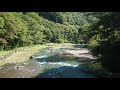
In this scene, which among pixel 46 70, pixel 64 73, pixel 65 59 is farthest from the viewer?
pixel 65 59

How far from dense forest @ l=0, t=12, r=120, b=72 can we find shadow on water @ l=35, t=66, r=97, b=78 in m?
1.15

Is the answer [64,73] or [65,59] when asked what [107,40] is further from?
[65,59]

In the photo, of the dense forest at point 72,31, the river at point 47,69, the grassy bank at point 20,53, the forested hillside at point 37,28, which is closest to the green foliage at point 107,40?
the dense forest at point 72,31

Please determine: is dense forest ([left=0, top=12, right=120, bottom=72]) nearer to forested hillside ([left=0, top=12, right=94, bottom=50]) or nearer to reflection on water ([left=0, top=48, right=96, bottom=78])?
forested hillside ([left=0, top=12, right=94, bottom=50])

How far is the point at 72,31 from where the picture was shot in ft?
38.4

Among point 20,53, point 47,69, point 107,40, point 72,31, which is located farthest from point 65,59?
point 107,40

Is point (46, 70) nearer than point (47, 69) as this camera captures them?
Yes

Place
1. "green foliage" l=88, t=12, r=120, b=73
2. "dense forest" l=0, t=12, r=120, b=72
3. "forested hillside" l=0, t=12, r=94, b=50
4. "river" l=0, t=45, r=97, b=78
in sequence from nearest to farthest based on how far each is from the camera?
1. "river" l=0, t=45, r=97, b=78
2. "green foliage" l=88, t=12, r=120, b=73
3. "dense forest" l=0, t=12, r=120, b=72
4. "forested hillside" l=0, t=12, r=94, b=50

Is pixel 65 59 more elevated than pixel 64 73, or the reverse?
pixel 65 59

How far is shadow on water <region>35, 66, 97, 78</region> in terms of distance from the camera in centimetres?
877

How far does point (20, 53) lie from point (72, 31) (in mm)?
3483

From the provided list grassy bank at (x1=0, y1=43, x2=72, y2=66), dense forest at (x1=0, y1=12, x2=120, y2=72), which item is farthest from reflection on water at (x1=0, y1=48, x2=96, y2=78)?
dense forest at (x1=0, y1=12, x2=120, y2=72)
